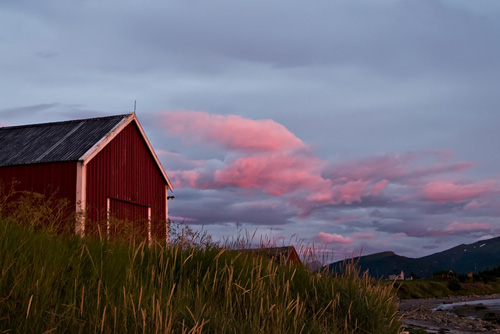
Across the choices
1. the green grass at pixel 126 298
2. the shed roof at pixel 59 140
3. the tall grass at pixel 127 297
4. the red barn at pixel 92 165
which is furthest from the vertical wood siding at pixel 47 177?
the green grass at pixel 126 298

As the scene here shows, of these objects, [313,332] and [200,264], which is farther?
[200,264]

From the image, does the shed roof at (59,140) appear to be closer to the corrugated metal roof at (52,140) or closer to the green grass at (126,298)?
the corrugated metal roof at (52,140)

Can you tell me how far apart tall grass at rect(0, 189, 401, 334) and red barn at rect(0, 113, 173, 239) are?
978cm

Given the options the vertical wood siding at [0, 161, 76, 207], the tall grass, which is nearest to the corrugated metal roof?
the vertical wood siding at [0, 161, 76, 207]

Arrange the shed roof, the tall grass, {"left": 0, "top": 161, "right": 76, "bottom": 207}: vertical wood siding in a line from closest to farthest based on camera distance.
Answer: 1. the tall grass
2. {"left": 0, "top": 161, "right": 76, "bottom": 207}: vertical wood siding
3. the shed roof

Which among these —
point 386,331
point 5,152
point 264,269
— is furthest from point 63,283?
point 5,152

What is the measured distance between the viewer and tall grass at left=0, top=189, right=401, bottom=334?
5.18 m

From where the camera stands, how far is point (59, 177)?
19125 millimetres

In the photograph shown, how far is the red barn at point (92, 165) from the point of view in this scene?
1905 cm

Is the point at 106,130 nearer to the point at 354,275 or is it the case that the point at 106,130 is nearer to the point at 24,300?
the point at 354,275

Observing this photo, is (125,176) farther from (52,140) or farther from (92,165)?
(52,140)

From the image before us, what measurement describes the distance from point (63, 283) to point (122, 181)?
15.8 meters

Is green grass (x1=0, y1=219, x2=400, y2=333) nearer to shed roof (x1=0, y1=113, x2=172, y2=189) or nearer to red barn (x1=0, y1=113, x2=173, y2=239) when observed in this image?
red barn (x1=0, y1=113, x2=173, y2=239)

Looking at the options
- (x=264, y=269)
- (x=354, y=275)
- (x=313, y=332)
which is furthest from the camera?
(x=354, y=275)
